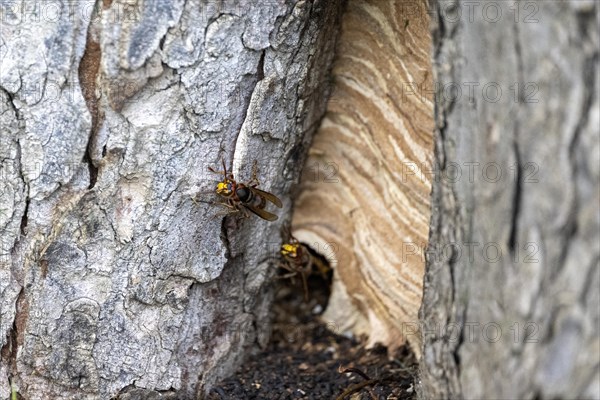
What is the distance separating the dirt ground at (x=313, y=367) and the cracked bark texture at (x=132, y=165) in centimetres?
32

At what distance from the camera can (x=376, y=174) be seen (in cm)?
377

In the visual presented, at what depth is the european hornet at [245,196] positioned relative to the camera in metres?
2.99

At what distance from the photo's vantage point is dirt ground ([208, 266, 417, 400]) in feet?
10.9

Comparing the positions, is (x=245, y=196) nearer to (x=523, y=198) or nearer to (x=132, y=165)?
(x=132, y=165)

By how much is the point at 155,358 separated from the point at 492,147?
1.86 m

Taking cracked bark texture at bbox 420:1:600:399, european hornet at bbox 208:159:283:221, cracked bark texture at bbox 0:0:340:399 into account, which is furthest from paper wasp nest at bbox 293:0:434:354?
cracked bark texture at bbox 420:1:600:399

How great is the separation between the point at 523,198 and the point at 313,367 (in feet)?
6.52

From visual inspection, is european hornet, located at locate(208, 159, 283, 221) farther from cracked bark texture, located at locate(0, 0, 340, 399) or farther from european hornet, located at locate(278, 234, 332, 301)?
european hornet, located at locate(278, 234, 332, 301)

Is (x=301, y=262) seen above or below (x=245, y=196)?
below

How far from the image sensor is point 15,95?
2766mm

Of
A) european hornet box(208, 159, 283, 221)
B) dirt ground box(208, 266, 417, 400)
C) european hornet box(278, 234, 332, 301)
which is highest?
Result: european hornet box(208, 159, 283, 221)

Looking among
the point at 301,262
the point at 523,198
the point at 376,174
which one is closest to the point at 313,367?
the point at 301,262

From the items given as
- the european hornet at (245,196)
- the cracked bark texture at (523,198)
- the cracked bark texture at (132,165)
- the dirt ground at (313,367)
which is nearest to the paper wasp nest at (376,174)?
the dirt ground at (313,367)

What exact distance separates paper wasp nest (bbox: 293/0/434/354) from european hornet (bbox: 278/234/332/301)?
15 cm
